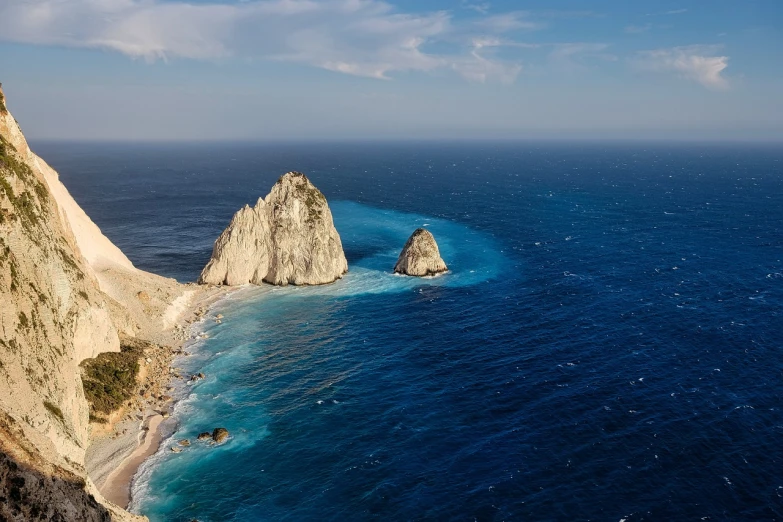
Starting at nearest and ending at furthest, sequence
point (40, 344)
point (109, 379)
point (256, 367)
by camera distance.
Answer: point (40, 344) < point (109, 379) < point (256, 367)

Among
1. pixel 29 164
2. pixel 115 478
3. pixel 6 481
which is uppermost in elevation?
pixel 29 164

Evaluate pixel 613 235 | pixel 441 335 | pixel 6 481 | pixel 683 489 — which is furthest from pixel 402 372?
pixel 613 235

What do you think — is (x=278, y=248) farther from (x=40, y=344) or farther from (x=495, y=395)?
(x=40, y=344)

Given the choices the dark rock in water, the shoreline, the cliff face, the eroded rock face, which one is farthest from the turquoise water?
the cliff face

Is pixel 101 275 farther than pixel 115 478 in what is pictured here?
Yes

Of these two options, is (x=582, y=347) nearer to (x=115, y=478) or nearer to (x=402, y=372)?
(x=402, y=372)

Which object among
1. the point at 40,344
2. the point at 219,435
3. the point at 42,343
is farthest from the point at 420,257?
the point at 40,344

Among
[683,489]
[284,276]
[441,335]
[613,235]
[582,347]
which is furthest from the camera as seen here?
[613,235]
